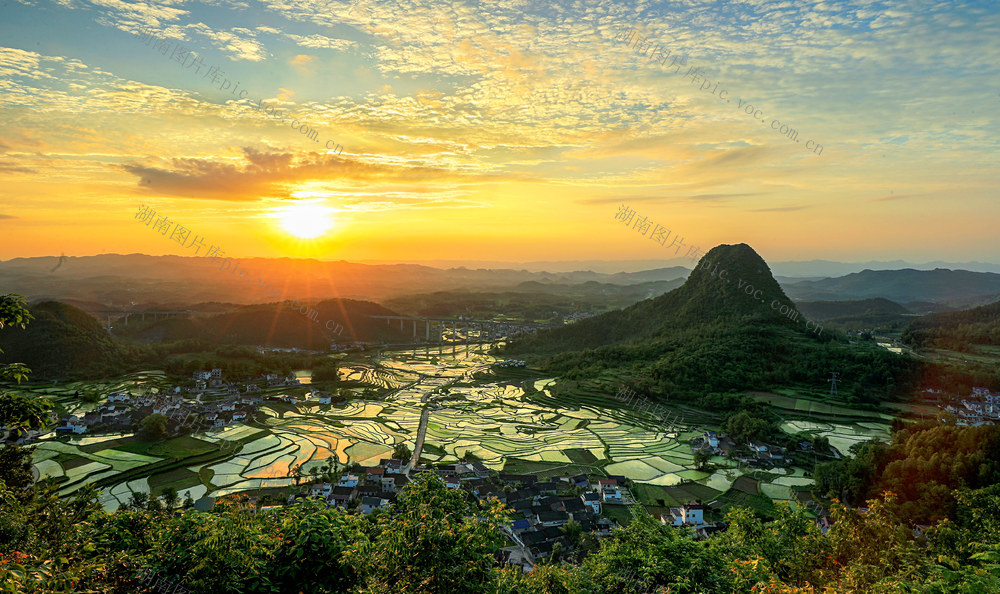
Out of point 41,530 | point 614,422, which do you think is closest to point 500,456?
point 614,422

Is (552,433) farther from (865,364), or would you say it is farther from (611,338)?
(611,338)

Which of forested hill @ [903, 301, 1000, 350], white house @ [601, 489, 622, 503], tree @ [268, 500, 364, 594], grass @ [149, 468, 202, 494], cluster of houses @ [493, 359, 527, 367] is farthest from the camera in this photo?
cluster of houses @ [493, 359, 527, 367]

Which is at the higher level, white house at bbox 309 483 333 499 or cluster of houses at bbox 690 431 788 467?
white house at bbox 309 483 333 499

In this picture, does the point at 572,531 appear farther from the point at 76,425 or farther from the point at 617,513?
the point at 76,425

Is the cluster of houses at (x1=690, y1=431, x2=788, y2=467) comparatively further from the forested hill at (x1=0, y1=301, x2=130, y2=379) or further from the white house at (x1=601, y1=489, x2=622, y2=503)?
the forested hill at (x1=0, y1=301, x2=130, y2=379)

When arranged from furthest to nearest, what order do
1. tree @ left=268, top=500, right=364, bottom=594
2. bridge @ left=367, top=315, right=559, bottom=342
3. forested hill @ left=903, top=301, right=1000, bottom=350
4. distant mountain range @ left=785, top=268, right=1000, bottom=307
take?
distant mountain range @ left=785, top=268, right=1000, bottom=307 < bridge @ left=367, top=315, right=559, bottom=342 < forested hill @ left=903, top=301, right=1000, bottom=350 < tree @ left=268, top=500, right=364, bottom=594

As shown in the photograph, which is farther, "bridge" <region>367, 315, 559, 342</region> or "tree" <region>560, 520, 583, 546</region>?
"bridge" <region>367, 315, 559, 342</region>

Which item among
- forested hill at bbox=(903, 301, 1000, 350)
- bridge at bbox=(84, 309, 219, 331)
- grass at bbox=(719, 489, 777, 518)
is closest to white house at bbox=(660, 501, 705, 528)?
grass at bbox=(719, 489, 777, 518)

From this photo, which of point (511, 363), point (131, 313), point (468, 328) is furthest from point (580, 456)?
point (131, 313)

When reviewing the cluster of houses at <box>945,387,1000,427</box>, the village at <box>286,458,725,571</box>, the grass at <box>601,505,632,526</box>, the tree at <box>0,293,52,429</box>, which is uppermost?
the tree at <box>0,293,52,429</box>
